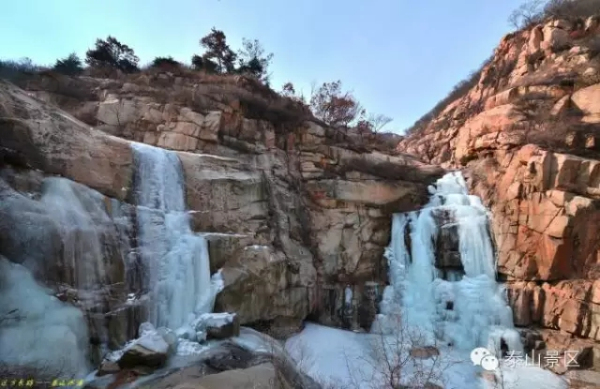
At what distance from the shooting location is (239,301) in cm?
1124

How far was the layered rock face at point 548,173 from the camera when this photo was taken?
39.0 ft

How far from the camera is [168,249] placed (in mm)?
10422

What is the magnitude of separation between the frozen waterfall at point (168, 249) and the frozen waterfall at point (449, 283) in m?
6.70

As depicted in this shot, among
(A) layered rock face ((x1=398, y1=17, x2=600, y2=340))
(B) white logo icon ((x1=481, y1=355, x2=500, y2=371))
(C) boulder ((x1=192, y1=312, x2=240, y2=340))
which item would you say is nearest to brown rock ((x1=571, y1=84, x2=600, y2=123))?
(A) layered rock face ((x1=398, y1=17, x2=600, y2=340))

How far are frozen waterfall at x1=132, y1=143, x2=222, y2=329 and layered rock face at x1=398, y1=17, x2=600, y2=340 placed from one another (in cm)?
1008

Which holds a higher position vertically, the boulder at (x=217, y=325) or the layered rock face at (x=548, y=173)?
the layered rock face at (x=548, y=173)

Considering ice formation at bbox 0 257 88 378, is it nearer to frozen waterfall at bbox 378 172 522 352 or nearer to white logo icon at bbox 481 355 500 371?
frozen waterfall at bbox 378 172 522 352

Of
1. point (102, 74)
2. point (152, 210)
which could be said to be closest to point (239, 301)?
point (152, 210)

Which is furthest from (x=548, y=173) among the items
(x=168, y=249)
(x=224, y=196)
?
(x=168, y=249)

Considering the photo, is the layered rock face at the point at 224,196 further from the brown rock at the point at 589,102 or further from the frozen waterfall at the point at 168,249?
the brown rock at the point at 589,102

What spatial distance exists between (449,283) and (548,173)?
199 inches

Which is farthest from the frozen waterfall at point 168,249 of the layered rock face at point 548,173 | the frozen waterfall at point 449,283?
the layered rock face at point 548,173

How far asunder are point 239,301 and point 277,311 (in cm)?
173

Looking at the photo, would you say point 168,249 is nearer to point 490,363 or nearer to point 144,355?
point 144,355
